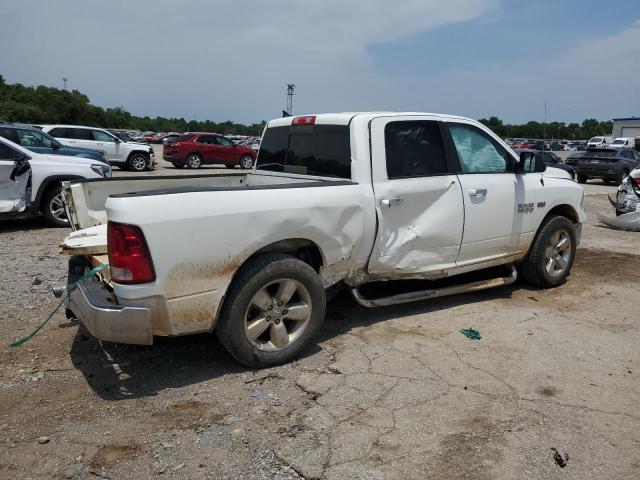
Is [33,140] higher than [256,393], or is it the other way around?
[33,140]

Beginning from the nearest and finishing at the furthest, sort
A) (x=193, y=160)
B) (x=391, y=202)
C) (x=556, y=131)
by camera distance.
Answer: (x=391, y=202), (x=193, y=160), (x=556, y=131)

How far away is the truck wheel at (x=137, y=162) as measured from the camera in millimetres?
21812

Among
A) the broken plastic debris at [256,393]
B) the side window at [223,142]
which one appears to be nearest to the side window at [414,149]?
the broken plastic debris at [256,393]

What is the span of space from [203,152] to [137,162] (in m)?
5.01

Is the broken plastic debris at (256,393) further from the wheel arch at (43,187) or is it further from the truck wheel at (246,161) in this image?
the truck wheel at (246,161)

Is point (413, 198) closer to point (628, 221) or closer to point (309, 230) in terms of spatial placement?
point (309, 230)

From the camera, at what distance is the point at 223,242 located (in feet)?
12.0

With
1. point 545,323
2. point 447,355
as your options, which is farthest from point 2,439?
point 545,323

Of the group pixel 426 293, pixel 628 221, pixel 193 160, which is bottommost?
pixel 426 293

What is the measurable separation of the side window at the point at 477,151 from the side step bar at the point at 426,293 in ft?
3.62

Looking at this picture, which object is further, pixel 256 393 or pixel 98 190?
pixel 98 190

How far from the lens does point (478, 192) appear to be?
5227 mm

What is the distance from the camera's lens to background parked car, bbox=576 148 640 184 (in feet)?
73.6

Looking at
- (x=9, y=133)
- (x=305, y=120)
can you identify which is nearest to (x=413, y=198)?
(x=305, y=120)
